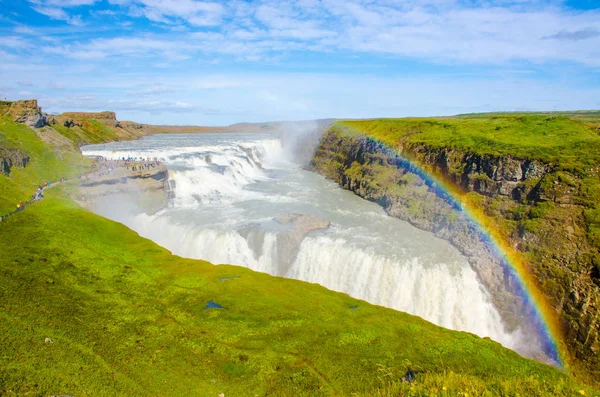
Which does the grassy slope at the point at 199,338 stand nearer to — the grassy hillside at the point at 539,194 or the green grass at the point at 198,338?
the green grass at the point at 198,338

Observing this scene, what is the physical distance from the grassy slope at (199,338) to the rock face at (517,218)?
32.7ft

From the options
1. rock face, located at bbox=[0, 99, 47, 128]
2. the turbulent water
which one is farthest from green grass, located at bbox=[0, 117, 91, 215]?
the turbulent water

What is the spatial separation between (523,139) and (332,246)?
22736mm

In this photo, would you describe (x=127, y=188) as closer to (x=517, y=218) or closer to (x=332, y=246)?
(x=332, y=246)

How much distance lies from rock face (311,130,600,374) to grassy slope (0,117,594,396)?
9.96 meters

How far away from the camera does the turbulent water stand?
2411 centimetres

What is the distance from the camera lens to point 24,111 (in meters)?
51.5

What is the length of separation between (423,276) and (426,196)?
46.5 feet

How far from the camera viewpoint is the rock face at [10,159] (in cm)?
3469

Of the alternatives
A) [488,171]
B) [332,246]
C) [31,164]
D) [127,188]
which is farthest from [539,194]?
[31,164]

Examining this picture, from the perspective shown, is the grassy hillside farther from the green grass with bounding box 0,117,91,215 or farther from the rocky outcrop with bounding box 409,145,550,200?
the green grass with bounding box 0,117,91,215

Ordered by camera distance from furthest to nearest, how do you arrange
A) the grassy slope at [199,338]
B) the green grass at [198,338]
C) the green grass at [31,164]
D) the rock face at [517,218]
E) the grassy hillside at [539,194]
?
the green grass at [31,164], the grassy hillside at [539,194], the rock face at [517,218], the green grass at [198,338], the grassy slope at [199,338]

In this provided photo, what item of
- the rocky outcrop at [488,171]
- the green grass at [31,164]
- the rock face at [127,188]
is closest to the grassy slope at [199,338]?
the green grass at [31,164]

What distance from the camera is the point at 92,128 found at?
117812 millimetres
